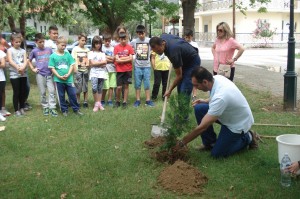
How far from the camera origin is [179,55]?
5707mm

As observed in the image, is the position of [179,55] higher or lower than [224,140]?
higher

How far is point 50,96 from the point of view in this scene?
25.3 feet

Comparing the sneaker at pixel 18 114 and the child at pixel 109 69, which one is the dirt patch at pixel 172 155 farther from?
the sneaker at pixel 18 114

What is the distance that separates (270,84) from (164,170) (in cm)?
822

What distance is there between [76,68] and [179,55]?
112 inches

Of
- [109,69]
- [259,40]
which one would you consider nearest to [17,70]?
[109,69]

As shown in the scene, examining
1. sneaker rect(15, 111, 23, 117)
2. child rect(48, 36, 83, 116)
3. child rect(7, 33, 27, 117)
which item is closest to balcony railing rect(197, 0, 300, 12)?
child rect(48, 36, 83, 116)

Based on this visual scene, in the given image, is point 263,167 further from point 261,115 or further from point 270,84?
point 270,84

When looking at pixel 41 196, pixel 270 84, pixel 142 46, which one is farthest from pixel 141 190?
pixel 270 84

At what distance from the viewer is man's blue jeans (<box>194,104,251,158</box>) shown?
4.84 meters

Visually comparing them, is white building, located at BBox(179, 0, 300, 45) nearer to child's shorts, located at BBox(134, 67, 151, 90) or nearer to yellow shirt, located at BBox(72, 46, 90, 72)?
child's shorts, located at BBox(134, 67, 151, 90)

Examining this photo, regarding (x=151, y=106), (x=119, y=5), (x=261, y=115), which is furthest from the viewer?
(x=119, y=5)

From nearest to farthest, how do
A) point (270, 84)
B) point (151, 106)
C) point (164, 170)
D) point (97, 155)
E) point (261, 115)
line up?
point (164, 170) < point (97, 155) < point (261, 115) < point (151, 106) < point (270, 84)

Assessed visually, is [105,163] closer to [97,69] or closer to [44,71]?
[97,69]
